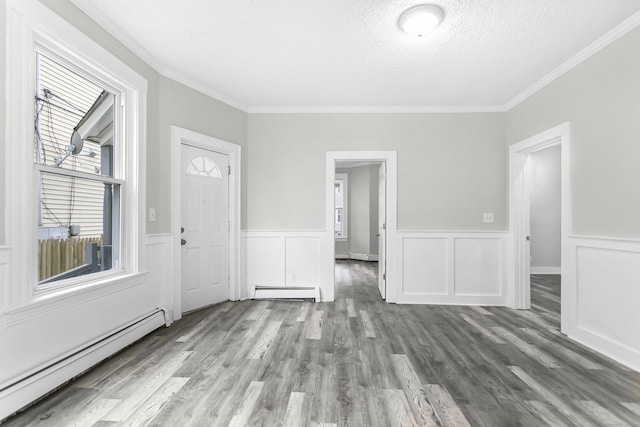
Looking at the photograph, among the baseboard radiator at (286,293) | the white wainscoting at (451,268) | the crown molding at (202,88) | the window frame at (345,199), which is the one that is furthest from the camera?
the window frame at (345,199)

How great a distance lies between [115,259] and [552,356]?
145 inches

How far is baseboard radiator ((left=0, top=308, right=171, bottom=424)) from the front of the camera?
5.20 ft

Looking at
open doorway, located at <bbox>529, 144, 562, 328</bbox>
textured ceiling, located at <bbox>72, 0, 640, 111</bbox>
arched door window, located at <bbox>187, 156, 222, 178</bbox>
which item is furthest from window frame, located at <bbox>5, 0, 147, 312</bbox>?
open doorway, located at <bbox>529, 144, 562, 328</bbox>

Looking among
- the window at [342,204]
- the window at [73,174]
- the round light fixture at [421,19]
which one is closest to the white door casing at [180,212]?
the window at [73,174]

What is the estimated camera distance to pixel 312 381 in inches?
77.0

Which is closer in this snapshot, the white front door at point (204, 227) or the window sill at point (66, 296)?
the window sill at point (66, 296)

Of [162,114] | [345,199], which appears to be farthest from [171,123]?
[345,199]

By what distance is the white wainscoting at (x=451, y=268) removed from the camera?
3.74 meters

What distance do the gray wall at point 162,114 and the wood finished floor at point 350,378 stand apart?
128cm

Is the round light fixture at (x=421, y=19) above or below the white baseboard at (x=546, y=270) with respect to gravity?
above

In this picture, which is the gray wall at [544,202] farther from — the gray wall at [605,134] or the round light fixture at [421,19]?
the round light fixture at [421,19]

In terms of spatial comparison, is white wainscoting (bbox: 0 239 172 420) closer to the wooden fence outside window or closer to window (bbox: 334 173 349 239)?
the wooden fence outside window

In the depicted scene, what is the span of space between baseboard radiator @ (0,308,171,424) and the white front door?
2.51ft

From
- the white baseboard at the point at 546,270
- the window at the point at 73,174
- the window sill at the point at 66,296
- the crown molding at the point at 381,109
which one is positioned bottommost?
the white baseboard at the point at 546,270
